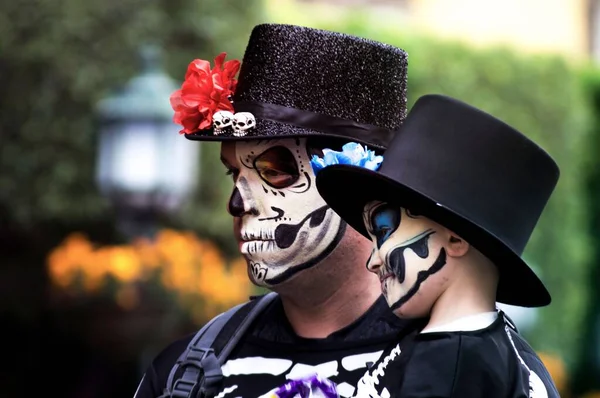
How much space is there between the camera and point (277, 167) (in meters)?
3.67

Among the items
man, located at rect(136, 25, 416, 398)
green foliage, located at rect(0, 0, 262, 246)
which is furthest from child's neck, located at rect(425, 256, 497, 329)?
green foliage, located at rect(0, 0, 262, 246)

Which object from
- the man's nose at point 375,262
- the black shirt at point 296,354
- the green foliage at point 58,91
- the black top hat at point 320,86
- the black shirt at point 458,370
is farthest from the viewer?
the green foliage at point 58,91

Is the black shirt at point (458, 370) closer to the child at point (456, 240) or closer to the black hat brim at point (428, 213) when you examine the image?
the child at point (456, 240)

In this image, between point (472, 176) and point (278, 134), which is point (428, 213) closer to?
point (472, 176)

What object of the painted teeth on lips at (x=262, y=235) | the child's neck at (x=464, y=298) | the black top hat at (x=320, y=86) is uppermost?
the black top hat at (x=320, y=86)

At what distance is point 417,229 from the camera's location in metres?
Result: 2.95

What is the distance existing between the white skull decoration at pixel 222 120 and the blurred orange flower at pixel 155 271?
5.05m

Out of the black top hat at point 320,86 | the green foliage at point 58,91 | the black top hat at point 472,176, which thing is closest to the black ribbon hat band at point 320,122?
the black top hat at point 320,86

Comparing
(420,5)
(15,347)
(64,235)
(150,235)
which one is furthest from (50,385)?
(420,5)

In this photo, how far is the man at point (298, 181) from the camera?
11.9ft

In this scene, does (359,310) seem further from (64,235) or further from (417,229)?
(64,235)

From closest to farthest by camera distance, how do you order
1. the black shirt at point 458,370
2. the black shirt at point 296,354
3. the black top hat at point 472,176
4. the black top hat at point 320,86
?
the black shirt at point 458,370 → the black top hat at point 472,176 → the black shirt at point 296,354 → the black top hat at point 320,86

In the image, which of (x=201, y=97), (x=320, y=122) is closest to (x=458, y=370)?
(x=320, y=122)

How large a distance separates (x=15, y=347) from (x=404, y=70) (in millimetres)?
7602
